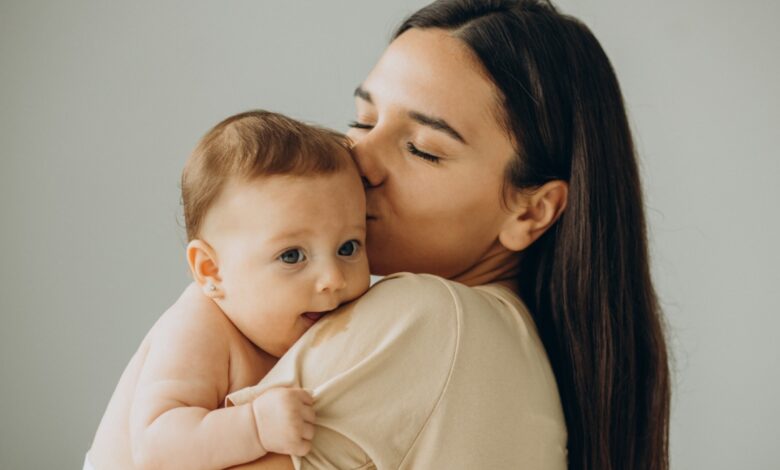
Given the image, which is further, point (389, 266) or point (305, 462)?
point (389, 266)

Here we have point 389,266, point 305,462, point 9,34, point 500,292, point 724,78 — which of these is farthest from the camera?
point 724,78

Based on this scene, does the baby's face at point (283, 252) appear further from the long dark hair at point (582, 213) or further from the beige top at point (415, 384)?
the long dark hair at point (582, 213)

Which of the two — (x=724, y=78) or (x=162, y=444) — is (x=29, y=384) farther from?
(x=724, y=78)

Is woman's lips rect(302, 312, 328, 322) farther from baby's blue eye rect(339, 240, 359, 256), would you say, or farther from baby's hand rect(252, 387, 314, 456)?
baby's hand rect(252, 387, 314, 456)

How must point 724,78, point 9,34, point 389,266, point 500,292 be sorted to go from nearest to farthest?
point 500,292
point 389,266
point 9,34
point 724,78

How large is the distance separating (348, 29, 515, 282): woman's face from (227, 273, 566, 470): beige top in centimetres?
24

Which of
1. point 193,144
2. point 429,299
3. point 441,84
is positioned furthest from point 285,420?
point 193,144

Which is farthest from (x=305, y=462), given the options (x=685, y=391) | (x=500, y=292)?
(x=685, y=391)

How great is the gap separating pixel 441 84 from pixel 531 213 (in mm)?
268

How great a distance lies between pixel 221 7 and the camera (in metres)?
2.98

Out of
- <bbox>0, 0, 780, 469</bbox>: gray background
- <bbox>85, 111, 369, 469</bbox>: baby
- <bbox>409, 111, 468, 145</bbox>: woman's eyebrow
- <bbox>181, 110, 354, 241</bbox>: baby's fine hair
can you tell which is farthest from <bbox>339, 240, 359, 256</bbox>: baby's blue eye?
<bbox>0, 0, 780, 469</bbox>: gray background

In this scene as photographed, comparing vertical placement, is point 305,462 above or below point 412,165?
below

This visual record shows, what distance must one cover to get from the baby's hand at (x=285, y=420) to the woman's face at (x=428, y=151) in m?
0.43

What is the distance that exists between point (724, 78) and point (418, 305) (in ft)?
7.06
